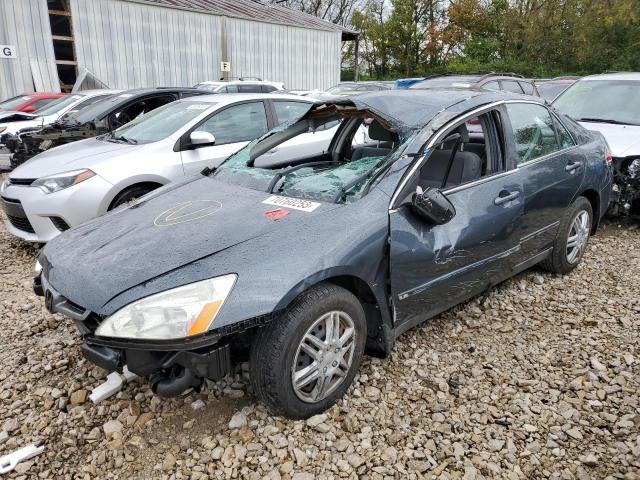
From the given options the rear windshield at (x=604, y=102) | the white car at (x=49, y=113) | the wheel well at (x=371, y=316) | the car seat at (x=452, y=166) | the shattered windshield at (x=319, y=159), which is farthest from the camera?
the white car at (x=49, y=113)

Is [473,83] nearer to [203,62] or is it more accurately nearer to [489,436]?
[489,436]

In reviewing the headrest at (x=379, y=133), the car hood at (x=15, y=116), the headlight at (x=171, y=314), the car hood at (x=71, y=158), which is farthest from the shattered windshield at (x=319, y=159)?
the car hood at (x=15, y=116)

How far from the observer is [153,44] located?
15.6m

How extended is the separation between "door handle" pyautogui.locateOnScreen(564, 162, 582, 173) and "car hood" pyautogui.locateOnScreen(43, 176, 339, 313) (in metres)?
2.23

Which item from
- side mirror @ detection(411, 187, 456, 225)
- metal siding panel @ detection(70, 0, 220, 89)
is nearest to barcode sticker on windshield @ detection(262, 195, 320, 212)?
side mirror @ detection(411, 187, 456, 225)

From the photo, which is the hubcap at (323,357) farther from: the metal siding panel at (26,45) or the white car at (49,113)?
the metal siding panel at (26,45)

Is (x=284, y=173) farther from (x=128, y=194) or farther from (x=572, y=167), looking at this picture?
(x=572, y=167)

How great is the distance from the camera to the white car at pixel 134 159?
4.40m

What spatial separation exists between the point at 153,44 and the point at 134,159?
1257 centimetres

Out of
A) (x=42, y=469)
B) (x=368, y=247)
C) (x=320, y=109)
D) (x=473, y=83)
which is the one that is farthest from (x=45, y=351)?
(x=473, y=83)

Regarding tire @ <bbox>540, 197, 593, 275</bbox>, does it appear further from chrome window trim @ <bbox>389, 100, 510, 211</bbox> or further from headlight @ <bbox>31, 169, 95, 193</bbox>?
headlight @ <bbox>31, 169, 95, 193</bbox>

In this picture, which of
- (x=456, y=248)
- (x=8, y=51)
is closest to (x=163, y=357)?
(x=456, y=248)

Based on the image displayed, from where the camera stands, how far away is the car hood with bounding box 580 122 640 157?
16.9 feet

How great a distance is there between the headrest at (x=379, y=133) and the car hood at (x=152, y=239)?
84 centimetres
